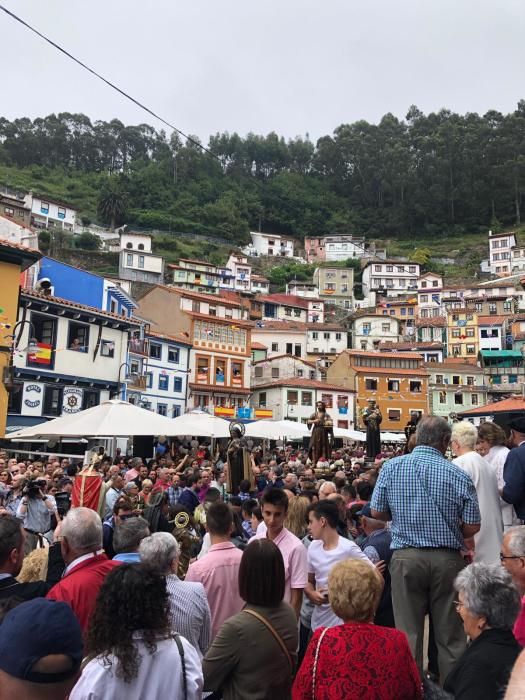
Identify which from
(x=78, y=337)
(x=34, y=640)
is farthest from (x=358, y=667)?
(x=78, y=337)

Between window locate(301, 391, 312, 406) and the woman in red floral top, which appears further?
window locate(301, 391, 312, 406)

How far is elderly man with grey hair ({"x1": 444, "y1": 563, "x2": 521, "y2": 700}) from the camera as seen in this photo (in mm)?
2816

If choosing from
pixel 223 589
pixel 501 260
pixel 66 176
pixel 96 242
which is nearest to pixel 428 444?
pixel 223 589

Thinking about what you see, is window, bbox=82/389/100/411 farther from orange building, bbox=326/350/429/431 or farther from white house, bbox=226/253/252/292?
white house, bbox=226/253/252/292

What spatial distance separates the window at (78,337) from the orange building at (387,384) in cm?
3281

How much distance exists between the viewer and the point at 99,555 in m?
4.10

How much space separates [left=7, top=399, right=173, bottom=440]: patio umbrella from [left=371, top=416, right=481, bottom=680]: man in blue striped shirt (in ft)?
23.8

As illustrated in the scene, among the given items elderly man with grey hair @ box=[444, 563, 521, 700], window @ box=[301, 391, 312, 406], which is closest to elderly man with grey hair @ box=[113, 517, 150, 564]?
elderly man with grey hair @ box=[444, 563, 521, 700]

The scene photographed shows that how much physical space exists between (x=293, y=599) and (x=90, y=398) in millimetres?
30589

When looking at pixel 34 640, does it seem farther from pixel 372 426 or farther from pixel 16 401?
pixel 16 401

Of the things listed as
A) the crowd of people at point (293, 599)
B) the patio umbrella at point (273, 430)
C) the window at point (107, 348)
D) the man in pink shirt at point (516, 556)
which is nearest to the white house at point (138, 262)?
the window at point (107, 348)

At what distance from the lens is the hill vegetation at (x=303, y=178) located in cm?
10750

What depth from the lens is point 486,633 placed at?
9.83 ft

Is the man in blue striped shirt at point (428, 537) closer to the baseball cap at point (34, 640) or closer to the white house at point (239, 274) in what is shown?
the baseball cap at point (34, 640)
